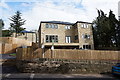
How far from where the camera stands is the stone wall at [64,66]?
10.2 m

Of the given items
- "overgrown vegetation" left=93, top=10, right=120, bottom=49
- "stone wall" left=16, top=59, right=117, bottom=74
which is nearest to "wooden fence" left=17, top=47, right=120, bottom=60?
"stone wall" left=16, top=59, right=117, bottom=74

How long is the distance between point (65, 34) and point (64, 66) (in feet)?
45.0

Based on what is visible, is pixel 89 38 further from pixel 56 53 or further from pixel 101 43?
pixel 56 53

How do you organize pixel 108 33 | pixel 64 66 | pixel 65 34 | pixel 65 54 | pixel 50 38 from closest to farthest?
pixel 64 66, pixel 65 54, pixel 50 38, pixel 65 34, pixel 108 33

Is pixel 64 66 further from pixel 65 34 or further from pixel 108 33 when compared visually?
pixel 108 33

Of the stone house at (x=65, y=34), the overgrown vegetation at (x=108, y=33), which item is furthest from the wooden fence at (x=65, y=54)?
the overgrown vegetation at (x=108, y=33)

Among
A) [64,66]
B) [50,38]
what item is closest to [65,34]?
[50,38]

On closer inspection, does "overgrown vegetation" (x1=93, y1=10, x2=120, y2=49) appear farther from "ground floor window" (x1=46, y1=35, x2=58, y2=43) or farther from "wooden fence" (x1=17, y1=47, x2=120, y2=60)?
"wooden fence" (x1=17, y1=47, x2=120, y2=60)

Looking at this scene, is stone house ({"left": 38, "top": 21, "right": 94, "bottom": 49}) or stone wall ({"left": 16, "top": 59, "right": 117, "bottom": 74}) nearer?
stone wall ({"left": 16, "top": 59, "right": 117, "bottom": 74})

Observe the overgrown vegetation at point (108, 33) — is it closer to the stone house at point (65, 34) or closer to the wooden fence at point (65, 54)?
the stone house at point (65, 34)

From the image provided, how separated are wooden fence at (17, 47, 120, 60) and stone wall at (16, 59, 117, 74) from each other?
19.4 inches

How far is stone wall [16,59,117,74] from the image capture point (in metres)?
10.2

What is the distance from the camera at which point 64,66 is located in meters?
10.5

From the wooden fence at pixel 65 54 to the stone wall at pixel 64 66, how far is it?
1.62ft
